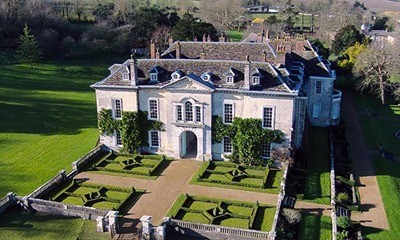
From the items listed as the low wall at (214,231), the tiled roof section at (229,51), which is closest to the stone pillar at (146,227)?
the low wall at (214,231)

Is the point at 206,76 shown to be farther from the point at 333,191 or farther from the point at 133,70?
the point at 333,191

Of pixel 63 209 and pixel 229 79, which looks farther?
pixel 229 79

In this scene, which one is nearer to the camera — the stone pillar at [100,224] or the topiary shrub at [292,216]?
the stone pillar at [100,224]

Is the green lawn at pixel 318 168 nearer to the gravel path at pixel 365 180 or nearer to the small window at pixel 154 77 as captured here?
the gravel path at pixel 365 180

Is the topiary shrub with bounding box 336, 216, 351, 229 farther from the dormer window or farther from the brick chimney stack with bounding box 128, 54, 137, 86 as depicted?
the brick chimney stack with bounding box 128, 54, 137, 86

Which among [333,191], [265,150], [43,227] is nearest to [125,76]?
[265,150]

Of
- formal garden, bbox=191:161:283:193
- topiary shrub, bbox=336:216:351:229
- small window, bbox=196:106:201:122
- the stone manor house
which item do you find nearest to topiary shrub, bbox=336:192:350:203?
topiary shrub, bbox=336:216:351:229
